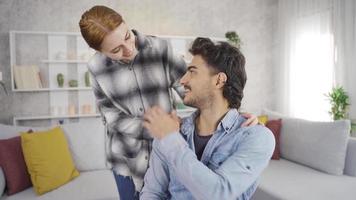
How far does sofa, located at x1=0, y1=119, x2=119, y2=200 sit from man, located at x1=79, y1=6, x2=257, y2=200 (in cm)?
89

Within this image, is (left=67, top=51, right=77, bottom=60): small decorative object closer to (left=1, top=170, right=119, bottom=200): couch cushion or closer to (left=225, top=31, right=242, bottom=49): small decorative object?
(left=1, top=170, right=119, bottom=200): couch cushion

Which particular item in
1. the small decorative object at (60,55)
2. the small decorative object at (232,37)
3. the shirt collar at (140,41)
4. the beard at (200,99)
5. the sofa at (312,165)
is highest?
the small decorative object at (232,37)

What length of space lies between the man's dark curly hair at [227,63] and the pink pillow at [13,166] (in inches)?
68.4

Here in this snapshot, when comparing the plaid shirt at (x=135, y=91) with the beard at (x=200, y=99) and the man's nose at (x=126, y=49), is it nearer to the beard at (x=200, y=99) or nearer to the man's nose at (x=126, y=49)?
the man's nose at (x=126, y=49)

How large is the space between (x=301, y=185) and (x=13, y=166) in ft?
6.76

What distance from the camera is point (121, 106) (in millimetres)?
1478

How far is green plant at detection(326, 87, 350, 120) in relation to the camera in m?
3.39

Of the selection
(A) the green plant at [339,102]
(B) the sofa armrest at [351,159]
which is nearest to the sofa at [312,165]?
(B) the sofa armrest at [351,159]

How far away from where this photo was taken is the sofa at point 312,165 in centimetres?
225

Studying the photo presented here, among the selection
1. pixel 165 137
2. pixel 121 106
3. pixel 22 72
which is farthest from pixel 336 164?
pixel 22 72

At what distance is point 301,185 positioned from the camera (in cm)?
237

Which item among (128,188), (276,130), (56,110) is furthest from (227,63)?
(56,110)

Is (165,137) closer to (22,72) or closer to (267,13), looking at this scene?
(22,72)

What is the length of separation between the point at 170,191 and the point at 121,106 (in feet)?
1.48
